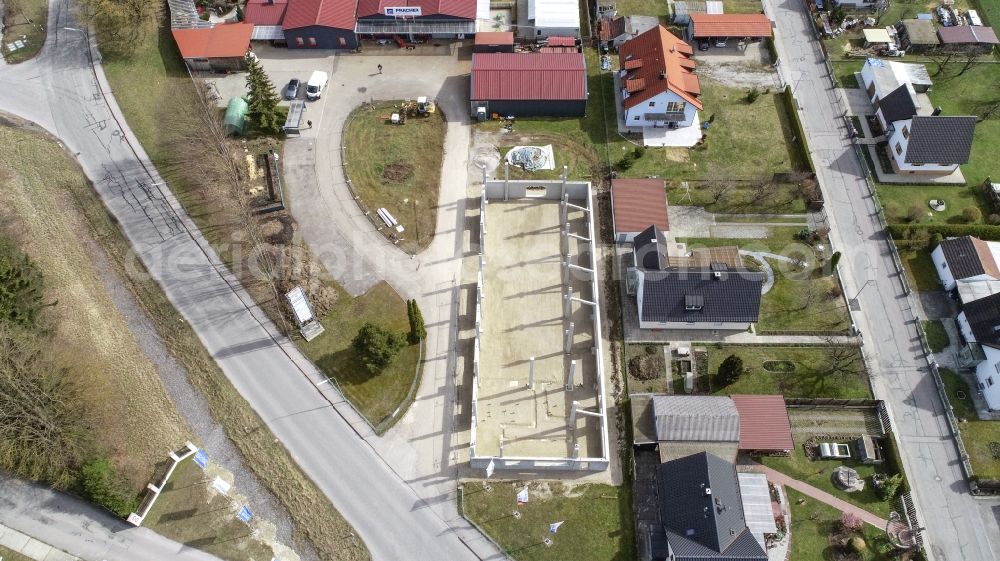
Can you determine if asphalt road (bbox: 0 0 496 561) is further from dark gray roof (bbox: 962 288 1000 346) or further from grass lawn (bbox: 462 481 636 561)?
dark gray roof (bbox: 962 288 1000 346)

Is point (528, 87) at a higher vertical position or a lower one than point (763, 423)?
higher

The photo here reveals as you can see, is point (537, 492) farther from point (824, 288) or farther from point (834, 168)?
point (834, 168)

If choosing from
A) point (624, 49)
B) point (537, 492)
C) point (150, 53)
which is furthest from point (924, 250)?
point (150, 53)

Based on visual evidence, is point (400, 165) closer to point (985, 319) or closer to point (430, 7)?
point (430, 7)

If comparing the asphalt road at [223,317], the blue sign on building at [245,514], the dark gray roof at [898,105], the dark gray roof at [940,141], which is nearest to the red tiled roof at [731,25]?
the dark gray roof at [898,105]

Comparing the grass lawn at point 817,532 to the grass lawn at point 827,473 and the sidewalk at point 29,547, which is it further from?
the sidewalk at point 29,547

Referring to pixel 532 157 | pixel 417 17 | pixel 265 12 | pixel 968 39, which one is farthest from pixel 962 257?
pixel 265 12
